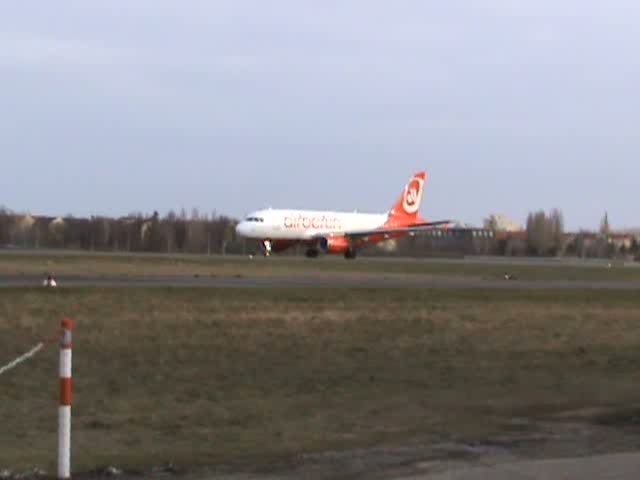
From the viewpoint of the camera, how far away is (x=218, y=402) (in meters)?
15.9

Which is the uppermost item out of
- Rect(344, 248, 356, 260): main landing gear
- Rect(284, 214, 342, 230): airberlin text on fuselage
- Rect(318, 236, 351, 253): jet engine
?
Rect(284, 214, 342, 230): airberlin text on fuselage

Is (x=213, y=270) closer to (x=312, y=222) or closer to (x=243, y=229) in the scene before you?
(x=243, y=229)

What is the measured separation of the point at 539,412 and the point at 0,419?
614 cm

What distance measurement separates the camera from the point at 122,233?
4508 inches

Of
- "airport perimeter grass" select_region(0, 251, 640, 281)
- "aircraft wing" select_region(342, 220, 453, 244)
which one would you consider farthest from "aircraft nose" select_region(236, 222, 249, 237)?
"airport perimeter grass" select_region(0, 251, 640, 281)

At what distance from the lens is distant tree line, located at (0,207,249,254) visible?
356ft

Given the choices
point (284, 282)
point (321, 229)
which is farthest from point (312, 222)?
point (284, 282)

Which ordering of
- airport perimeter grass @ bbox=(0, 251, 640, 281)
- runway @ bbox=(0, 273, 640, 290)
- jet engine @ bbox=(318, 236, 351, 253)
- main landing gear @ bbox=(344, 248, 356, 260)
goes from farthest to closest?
main landing gear @ bbox=(344, 248, 356, 260) → jet engine @ bbox=(318, 236, 351, 253) → airport perimeter grass @ bbox=(0, 251, 640, 281) → runway @ bbox=(0, 273, 640, 290)

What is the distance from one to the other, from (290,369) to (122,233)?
96.7 m

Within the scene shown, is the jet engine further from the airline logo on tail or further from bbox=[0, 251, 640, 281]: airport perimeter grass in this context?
bbox=[0, 251, 640, 281]: airport perimeter grass

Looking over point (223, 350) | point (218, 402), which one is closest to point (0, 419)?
point (218, 402)

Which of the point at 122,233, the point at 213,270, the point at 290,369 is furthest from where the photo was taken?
the point at 122,233

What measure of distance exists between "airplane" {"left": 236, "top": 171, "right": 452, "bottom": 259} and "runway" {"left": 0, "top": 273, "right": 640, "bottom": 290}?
23429mm

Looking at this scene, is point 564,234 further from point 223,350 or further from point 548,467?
point 548,467
